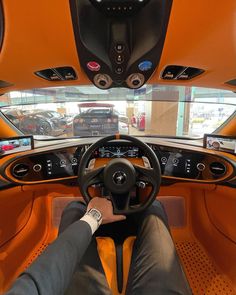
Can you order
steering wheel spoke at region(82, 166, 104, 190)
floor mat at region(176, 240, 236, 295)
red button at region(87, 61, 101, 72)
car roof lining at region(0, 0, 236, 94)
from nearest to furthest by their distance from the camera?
car roof lining at region(0, 0, 236, 94) < red button at region(87, 61, 101, 72) < steering wheel spoke at region(82, 166, 104, 190) < floor mat at region(176, 240, 236, 295)

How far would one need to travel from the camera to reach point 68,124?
2.03 meters

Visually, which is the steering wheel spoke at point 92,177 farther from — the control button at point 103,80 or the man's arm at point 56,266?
the control button at point 103,80

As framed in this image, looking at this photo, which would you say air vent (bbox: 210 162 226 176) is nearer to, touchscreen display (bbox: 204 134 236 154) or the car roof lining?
touchscreen display (bbox: 204 134 236 154)

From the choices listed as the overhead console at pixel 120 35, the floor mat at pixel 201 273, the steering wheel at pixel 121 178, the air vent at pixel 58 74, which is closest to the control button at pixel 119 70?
the overhead console at pixel 120 35

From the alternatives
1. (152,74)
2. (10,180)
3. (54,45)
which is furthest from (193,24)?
(10,180)

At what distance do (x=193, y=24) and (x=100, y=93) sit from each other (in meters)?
1.02

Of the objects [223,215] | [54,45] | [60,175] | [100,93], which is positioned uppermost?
[54,45]

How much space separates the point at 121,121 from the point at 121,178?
2.90 ft

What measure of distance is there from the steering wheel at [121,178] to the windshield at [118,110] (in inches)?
26.1

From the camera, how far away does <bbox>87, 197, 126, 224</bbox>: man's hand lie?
3.85 feet

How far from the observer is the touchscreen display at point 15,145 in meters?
1.63

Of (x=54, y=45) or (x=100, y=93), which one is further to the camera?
(x=100, y=93)

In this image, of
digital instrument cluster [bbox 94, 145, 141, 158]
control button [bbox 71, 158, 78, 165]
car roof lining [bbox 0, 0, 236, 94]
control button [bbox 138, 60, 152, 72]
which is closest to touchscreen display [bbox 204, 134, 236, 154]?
car roof lining [bbox 0, 0, 236, 94]

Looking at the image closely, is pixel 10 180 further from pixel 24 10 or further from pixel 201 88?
pixel 201 88
